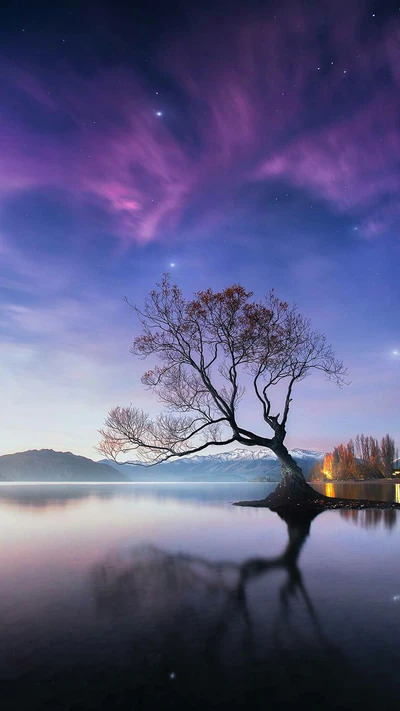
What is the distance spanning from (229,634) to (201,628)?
1.42ft

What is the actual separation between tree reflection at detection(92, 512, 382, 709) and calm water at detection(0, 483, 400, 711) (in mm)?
18

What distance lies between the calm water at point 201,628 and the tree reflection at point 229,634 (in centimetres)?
2

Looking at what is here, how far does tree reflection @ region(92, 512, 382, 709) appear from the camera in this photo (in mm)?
3631

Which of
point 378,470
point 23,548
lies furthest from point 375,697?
point 378,470

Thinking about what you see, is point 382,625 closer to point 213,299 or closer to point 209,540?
point 209,540

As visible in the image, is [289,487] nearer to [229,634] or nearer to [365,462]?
[229,634]

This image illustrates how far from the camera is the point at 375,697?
138 inches

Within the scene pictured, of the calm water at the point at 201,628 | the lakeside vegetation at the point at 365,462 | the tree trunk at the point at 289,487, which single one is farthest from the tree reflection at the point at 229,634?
the lakeside vegetation at the point at 365,462

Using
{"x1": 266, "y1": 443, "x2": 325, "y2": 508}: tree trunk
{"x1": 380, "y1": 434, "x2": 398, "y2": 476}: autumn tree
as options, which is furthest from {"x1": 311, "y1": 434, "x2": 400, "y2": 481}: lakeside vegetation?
{"x1": 266, "y1": 443, "x2": 325, "y2": 508}: tree trunk

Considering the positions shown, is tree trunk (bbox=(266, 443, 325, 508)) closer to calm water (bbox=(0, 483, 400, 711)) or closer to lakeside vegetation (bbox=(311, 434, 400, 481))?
calm water (bbox=(0, 483, 400, 711))

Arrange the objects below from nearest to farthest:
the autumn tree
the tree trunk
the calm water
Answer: the calm water → the tree trunk → the autumn tree

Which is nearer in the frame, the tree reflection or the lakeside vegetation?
the tree reflection

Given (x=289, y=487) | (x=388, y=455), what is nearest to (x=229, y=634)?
(x=289, y=487)

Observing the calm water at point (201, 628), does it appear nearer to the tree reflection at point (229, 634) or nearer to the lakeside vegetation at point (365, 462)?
the tree reflection at point (229, 634)
